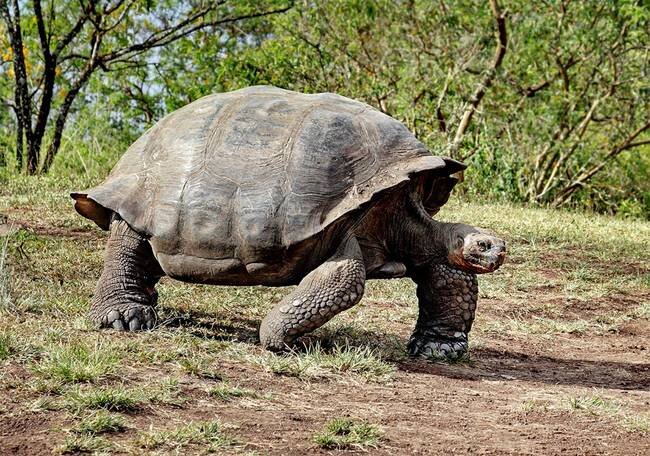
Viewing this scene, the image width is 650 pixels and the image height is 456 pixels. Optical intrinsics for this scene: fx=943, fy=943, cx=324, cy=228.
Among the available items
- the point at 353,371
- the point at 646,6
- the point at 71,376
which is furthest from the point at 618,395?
the point at 646,6

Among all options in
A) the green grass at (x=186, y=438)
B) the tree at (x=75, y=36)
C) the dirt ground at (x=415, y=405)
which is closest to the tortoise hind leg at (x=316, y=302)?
the dirt ground at (x=415, y=405)

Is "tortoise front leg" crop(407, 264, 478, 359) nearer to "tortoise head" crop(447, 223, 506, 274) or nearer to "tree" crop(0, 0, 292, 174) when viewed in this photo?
"tortoise head" crop(447, 223, 506, 274)

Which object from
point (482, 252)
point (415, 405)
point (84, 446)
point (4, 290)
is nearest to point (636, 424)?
point (415, 405)

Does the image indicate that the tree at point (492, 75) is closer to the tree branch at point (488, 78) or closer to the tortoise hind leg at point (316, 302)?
the tree branch at point (488, 78)

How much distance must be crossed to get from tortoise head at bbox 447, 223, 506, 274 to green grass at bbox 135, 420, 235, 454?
200 centimetres

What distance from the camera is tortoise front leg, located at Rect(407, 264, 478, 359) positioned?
5066 millimetres

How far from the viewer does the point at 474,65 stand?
1457cm

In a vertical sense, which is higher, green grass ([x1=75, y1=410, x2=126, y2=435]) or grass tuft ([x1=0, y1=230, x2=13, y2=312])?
grass tuft ([x1=0, y1=230, x2=13, y2=312])

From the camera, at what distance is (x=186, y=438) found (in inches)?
123

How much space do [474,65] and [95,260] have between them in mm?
9077

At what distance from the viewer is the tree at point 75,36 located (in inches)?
489

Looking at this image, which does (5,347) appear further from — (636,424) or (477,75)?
(477,75)

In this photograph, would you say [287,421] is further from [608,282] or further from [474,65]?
[474,65]

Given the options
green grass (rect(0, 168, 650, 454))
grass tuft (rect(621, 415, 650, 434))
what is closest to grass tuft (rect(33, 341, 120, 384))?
green grass (rect(0, 168, 650, 454))
